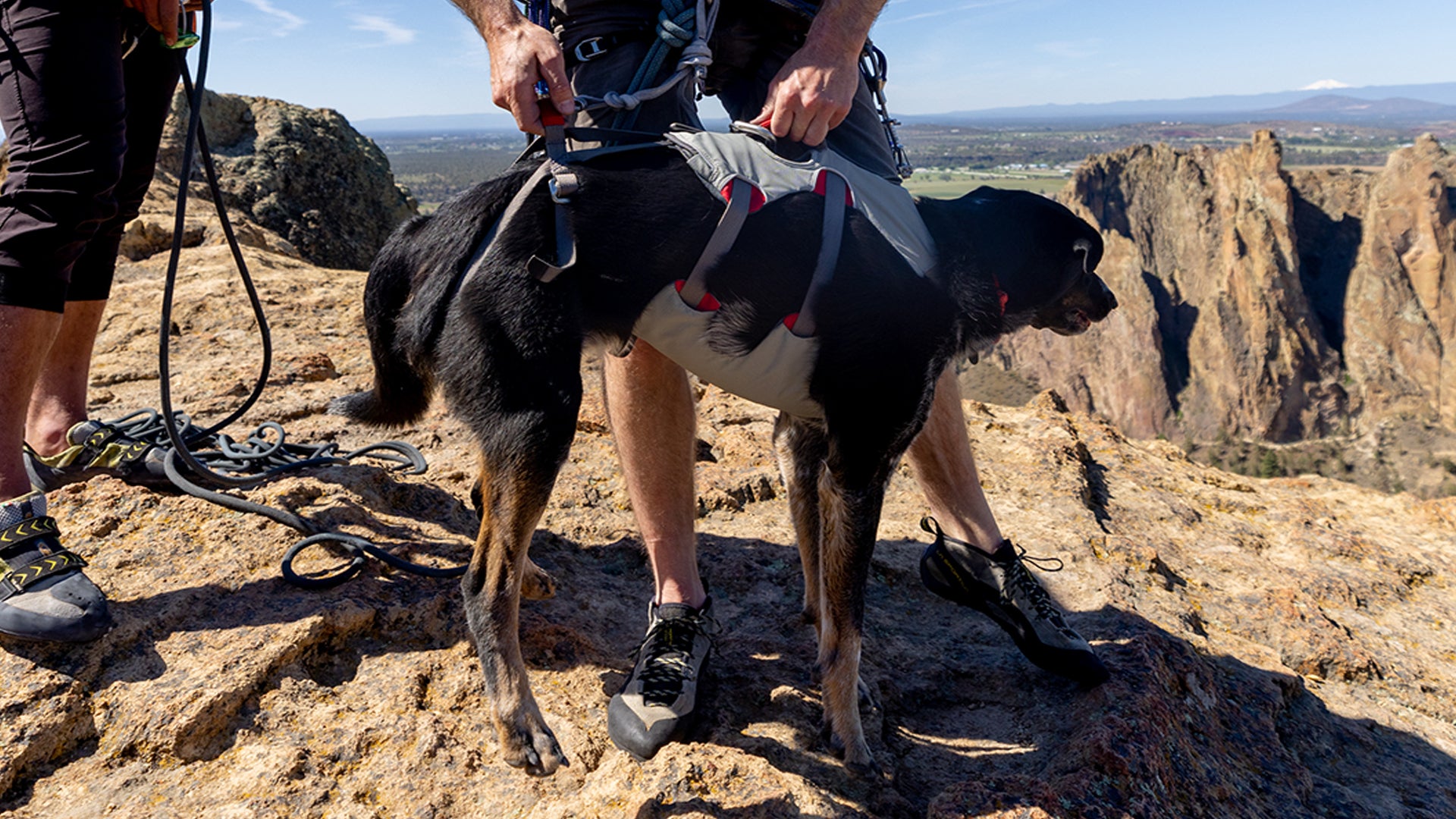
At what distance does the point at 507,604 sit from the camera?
84.1 inches

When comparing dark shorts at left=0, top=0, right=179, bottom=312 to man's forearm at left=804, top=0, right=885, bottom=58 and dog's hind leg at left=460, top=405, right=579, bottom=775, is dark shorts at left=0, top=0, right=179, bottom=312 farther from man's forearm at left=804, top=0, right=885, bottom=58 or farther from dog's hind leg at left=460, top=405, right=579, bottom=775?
man's forearm at left=804, top=0, right=885, bottom=58

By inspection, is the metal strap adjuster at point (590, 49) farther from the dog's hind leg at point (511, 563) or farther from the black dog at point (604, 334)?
the dog's hind leg at point (511, 563)

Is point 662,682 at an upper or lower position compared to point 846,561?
lower

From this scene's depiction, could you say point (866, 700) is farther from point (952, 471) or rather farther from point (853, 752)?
point (952, 471)

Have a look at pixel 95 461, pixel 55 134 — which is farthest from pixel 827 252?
pixel 95 461

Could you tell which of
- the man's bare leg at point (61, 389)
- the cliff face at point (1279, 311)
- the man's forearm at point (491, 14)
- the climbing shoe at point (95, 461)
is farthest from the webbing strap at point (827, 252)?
the cliff face at point (1279, 311)

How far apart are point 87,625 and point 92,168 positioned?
1169 mm

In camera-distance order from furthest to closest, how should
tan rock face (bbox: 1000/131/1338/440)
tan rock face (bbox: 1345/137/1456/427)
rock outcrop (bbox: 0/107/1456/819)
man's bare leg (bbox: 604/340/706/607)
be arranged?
tan rock face (bbox: 1000/131/1338/440)
tan rock face (bbox: 1345/137/1456/427)
man's bare leg (bbox: 604/340/706/607)
rock outcrop (bbox: 0/107/1456/819)

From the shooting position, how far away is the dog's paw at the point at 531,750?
201 cm

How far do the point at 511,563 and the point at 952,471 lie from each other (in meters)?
1.52

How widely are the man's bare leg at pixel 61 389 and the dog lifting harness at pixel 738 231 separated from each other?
67.9 inches

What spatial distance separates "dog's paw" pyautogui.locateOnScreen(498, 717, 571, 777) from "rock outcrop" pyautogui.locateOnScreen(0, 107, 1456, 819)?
0.03 meters

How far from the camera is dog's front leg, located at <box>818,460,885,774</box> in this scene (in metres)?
2.25

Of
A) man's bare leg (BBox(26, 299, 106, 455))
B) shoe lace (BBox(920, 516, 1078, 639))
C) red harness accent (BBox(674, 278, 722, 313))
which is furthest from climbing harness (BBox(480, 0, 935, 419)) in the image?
man's bare leg (BBox(26, 299, 106, 455))
